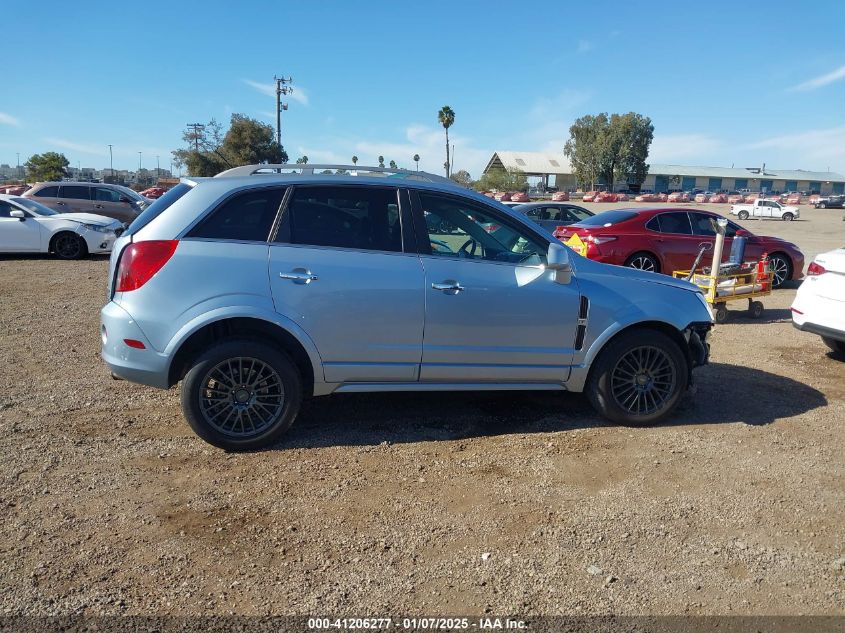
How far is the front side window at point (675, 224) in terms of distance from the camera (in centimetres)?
1110

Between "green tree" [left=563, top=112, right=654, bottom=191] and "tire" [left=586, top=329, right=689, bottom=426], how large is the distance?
3464 inches

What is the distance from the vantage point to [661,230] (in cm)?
1104

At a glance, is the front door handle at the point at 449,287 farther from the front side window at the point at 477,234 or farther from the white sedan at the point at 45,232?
the white sedan at the point at 45,232

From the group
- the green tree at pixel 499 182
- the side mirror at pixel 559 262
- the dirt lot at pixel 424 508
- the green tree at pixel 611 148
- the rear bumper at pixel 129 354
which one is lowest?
the dirt lot at pixel 424 508

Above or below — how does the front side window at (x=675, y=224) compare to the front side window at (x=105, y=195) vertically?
below

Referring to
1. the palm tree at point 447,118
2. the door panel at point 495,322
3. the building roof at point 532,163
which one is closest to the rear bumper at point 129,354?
the door panel at point 495,322

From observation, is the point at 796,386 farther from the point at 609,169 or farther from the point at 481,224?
the point at 609,169

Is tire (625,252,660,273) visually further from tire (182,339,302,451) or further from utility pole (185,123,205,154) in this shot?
utility pole (185,123,205,154)

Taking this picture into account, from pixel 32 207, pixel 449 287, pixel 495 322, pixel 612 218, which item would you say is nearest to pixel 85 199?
pixel 32 207

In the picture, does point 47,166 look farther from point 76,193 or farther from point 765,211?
point 765,211

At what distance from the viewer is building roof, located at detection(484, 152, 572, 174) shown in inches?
4114

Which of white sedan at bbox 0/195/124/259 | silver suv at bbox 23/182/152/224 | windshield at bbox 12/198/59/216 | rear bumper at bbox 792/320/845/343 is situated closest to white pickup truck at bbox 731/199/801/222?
silver suv at bbox 23/182/152/224

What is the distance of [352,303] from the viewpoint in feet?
14.2

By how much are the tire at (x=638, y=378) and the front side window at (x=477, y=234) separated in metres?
0.92
